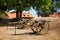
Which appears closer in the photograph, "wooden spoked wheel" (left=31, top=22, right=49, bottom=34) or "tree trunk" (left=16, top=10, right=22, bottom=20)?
"wooden spoked wheel" (left=31, top=22, right=49, bottom=34)

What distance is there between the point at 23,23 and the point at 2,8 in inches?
518

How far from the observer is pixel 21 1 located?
28469 millimetres

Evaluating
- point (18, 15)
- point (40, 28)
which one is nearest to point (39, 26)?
point (40, 28)

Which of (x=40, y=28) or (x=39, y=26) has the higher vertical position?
(x=39, y=26)

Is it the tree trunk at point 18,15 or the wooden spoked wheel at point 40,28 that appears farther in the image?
the tree trunk at point 18,15

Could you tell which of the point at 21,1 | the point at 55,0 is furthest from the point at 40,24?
the point at 55,0

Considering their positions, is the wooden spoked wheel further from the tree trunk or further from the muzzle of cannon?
the tree trunk

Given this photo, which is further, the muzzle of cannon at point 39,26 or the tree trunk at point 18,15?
the tree trunk at point 18,15

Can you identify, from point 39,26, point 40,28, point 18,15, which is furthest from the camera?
point 18,15

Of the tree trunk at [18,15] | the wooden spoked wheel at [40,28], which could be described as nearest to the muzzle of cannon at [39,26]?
the wooden spoked wheel at [40,28]

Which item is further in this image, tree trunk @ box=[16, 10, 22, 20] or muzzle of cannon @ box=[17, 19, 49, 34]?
tree trunk @ box=[16, 10, 22, 20]

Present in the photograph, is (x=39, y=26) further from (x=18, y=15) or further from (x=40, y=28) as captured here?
(x=18, y=15)

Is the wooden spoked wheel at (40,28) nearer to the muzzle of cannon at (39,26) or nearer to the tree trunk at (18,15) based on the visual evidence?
the muzzle of cannon at (39,26)

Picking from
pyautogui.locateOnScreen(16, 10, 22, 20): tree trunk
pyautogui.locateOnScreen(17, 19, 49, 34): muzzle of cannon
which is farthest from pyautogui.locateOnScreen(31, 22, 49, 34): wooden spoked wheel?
pyautogui.locateOnScreen(16, 10, 22, 20): tree trunk
